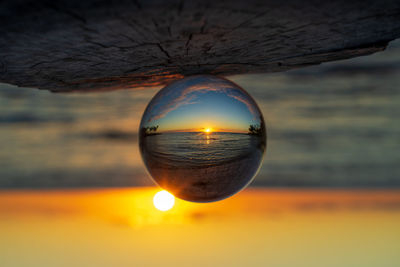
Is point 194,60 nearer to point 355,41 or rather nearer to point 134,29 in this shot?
point 134,29

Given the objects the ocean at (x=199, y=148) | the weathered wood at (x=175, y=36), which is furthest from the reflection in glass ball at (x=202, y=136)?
the weathered wood at (x=175, y=36)

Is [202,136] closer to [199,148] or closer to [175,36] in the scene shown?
[199,148]

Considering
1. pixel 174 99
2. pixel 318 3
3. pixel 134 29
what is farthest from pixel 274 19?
pixel 174 99

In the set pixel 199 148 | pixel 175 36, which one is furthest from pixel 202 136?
pixel 175 36

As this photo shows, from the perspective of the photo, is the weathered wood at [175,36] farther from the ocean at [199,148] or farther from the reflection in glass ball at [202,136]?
the ocean at [199,148]

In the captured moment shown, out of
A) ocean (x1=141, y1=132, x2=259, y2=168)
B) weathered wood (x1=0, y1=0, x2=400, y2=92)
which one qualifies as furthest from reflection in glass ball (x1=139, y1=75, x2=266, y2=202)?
weathered wood (x1=0, y1=0, x2=400, y2=92)
